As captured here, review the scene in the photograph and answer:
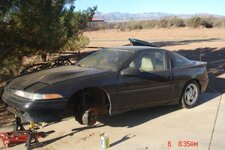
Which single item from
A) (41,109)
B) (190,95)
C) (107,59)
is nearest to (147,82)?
(107,59)

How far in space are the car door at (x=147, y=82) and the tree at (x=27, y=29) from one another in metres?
2.82

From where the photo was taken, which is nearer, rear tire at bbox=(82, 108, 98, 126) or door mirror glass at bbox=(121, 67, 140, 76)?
rear tire at bbox=(82, 108, 98, 126)

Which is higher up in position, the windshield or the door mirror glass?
the windshield

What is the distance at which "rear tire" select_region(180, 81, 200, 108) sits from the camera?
8680 millimetres

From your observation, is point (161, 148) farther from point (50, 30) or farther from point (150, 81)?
point (50, 30)

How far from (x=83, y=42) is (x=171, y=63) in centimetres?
1065

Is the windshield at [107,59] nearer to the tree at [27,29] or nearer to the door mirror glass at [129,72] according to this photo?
the door mirror glass at [129,72]

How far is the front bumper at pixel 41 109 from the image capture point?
6.28 meters

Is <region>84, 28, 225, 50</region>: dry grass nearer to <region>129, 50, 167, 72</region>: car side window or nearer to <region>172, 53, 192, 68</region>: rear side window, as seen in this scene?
<region>172, 53, 192, 68</region>: rear side window

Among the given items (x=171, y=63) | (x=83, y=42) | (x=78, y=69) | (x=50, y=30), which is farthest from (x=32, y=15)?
(x=83, y=42)

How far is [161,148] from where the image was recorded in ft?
20.6

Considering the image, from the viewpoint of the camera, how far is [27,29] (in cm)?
965

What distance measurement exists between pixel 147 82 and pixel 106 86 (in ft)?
3.38

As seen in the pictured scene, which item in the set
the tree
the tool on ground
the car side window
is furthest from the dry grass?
the tool on ground
